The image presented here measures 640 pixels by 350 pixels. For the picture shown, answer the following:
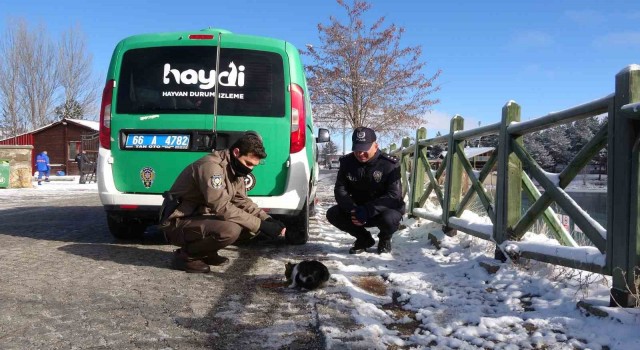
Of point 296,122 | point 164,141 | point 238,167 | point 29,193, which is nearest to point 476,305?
point 238,167

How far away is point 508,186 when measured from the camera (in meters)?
4.05

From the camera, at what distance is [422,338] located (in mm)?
2564

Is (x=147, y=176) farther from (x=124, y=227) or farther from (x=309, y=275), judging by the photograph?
(x=309, y=275)

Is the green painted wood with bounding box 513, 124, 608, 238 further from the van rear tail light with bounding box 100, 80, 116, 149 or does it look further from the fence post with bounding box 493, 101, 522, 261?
the van rear tail light with bounding box 100, 80, 116, 149

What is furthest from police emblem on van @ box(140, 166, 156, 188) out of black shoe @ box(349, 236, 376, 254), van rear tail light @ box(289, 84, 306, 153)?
black shoe @ box(349, 236, 376, 254)

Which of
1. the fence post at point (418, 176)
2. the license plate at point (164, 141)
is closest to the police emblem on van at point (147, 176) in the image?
the license plate at point (164, 141)

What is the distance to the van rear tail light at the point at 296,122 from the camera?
477 cm

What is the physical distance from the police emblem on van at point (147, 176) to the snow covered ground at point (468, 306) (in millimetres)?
1980

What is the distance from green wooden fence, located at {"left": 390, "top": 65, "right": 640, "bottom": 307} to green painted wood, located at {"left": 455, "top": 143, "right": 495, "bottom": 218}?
0.01 metres

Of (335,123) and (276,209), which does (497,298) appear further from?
(335,123)

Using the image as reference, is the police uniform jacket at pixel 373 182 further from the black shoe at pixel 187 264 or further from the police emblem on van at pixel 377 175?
the black shoe at pixel 187 264

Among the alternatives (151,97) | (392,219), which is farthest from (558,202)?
(151,97)

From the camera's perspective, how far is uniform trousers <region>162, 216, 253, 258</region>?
3.96 meters

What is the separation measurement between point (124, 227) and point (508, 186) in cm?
405
